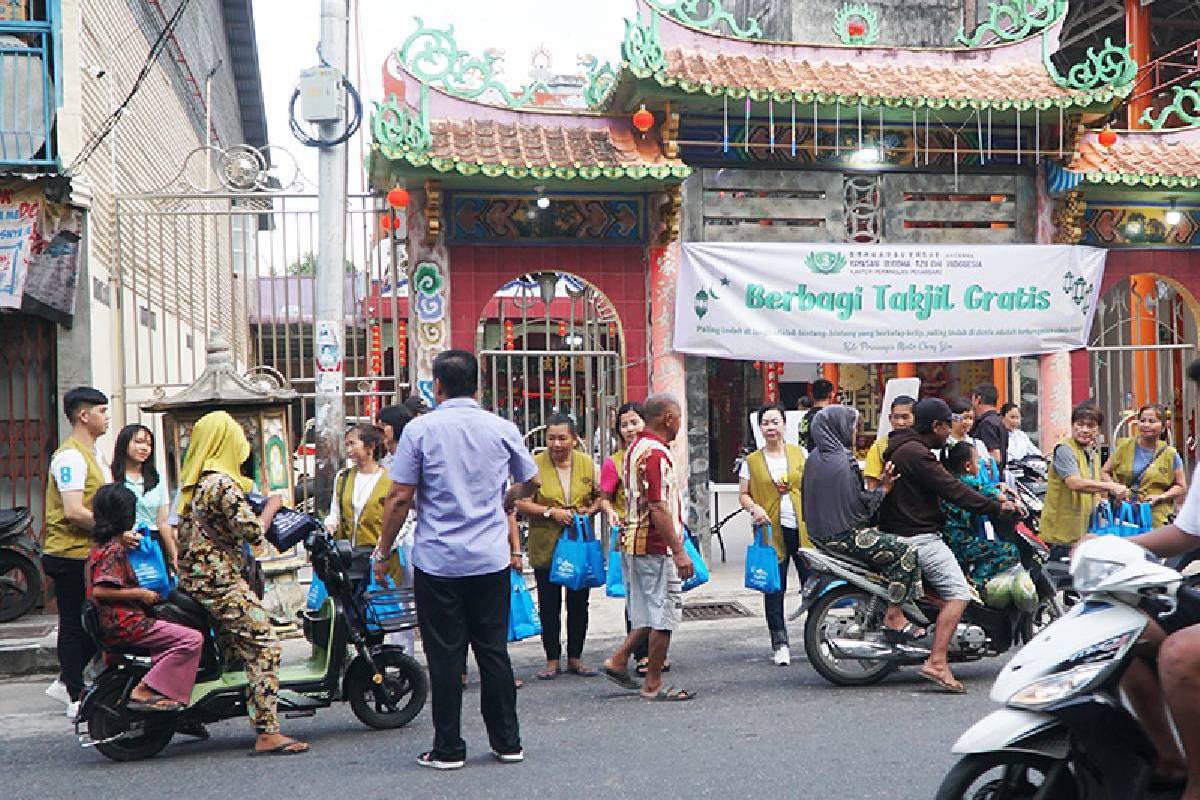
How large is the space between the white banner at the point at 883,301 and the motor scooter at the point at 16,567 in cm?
587

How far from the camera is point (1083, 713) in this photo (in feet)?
12.7

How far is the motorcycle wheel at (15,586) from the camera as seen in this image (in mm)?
9680

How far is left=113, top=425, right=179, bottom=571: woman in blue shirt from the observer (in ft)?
23.4

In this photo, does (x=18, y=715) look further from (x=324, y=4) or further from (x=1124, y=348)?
(x=1124, y=348)

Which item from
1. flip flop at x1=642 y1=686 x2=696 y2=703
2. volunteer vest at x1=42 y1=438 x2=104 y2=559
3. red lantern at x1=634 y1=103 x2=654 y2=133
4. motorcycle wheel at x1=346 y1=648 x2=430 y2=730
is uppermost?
red lantern at x1=634 y1=103 x2=654 y2=133

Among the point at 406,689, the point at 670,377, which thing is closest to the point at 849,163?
the point at 670,377

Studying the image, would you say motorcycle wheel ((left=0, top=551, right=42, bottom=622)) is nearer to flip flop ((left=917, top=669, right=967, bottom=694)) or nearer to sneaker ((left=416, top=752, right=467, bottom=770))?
sneaker ((left=416, top=752, right=467, bottom=770))

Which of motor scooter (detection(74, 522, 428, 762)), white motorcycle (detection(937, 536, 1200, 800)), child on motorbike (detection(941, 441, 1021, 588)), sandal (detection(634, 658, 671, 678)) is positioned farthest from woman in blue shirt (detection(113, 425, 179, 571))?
white motorcycle (detection(937, 536, 1200, 800))

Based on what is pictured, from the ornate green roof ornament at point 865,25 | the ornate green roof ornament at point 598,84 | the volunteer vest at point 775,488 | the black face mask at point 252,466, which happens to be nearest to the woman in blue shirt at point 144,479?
the black face mask at point 252,466

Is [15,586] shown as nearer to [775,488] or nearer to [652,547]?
[652,547]

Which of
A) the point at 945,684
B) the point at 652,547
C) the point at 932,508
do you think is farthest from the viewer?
the point at 932,508

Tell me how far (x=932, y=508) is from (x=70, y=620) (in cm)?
487

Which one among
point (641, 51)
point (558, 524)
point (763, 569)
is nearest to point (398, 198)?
point (641, 51)

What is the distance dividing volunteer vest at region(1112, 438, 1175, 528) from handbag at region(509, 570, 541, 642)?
4.41 metres
